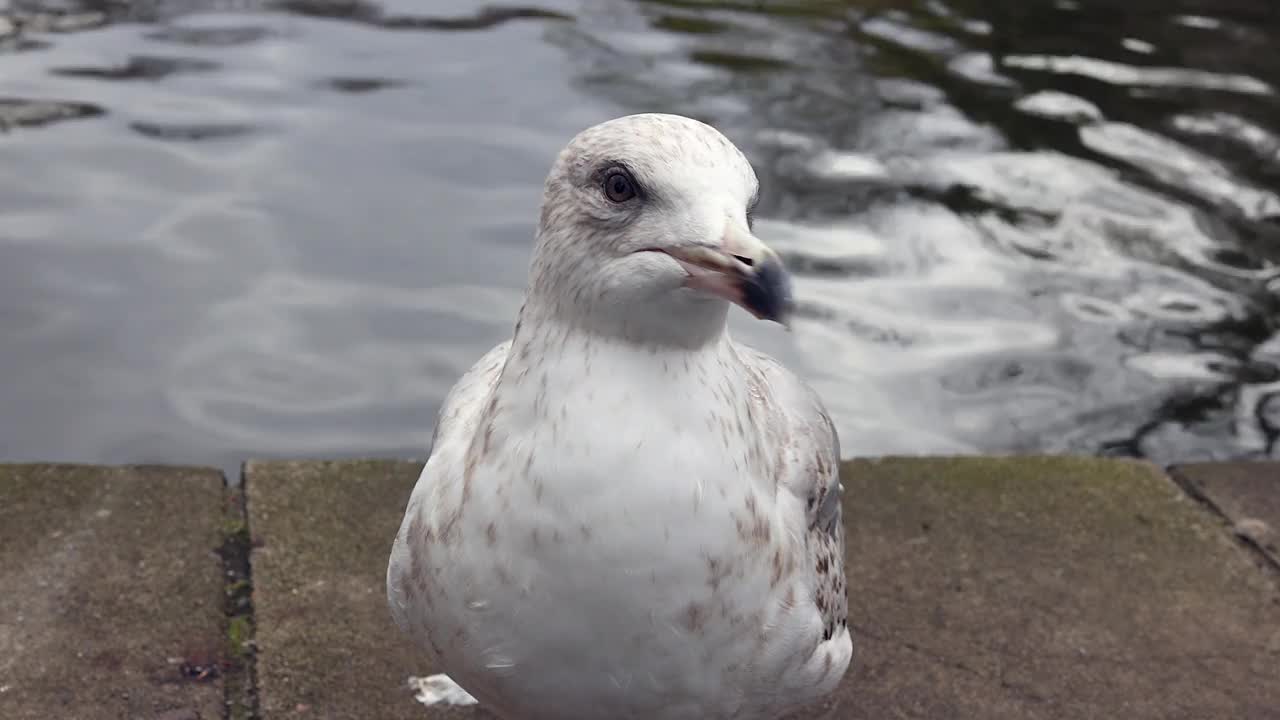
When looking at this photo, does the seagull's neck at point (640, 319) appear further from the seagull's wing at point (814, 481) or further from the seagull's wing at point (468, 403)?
the seagull's wing at point (814, 481)

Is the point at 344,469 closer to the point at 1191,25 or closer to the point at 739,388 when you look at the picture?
the point at 739,388

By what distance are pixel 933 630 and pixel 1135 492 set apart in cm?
110

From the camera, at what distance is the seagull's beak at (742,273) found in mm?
2486

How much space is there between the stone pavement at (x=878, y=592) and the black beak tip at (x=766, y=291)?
1.47m

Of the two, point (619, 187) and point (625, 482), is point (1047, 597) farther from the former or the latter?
point (619, 187)

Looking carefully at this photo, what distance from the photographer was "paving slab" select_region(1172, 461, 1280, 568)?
4.55 metres

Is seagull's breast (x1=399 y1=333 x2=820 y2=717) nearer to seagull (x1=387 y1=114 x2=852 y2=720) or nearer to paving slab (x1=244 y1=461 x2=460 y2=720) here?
seagull (x1=387 y1=114 x2=852 y2=720)

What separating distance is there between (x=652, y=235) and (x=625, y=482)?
40 centimetres

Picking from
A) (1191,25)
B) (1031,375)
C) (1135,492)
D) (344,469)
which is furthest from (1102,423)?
(1191,25)

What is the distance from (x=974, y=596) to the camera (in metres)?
4.18

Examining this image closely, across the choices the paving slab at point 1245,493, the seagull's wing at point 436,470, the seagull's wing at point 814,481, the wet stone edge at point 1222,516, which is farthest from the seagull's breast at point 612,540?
the paving slab at point 1245,493

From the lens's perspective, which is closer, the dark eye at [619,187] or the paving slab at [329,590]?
the dark eye at [619,187]

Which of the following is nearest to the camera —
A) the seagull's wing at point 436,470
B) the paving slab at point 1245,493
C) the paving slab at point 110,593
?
the seagull's wing at point 436,470

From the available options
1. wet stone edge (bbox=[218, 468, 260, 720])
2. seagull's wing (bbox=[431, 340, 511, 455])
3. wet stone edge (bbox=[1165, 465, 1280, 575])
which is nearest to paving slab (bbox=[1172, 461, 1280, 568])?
wet stone edge (bbox=[1165, 465, 1280, 575])
